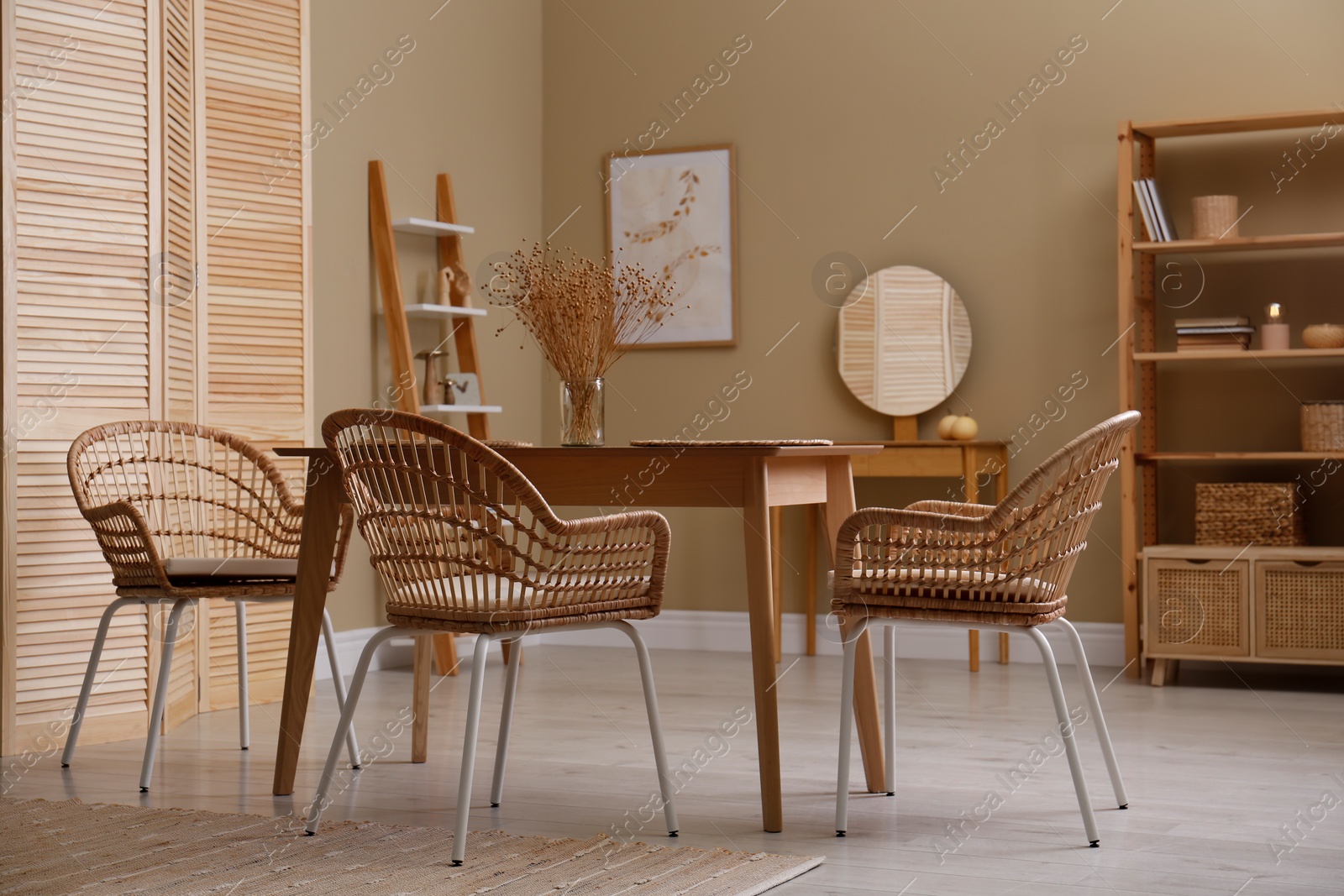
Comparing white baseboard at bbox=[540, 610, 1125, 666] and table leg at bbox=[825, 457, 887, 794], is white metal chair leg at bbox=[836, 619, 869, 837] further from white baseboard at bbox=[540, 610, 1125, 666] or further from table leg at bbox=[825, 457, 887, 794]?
white baseboard at bbox=[540, 610, 1125, 666]

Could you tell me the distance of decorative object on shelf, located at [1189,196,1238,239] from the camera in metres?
4.52

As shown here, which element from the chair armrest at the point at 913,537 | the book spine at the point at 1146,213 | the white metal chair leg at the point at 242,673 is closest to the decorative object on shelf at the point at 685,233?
the book spine at the point at 1146,213

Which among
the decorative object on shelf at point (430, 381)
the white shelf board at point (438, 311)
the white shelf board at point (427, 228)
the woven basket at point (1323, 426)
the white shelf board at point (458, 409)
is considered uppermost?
the white shelf board at point (427, 228)

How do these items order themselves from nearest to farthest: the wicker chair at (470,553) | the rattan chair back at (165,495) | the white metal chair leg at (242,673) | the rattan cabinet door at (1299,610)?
1. the wicker chair at (470,553)
2. the rattan chair back at (165,495)
3. the white metal chair leg at (242,673)
4. the rattan cabinet door at (1299,610)

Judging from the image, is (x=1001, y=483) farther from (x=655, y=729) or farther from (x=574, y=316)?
(x=655, y=729)

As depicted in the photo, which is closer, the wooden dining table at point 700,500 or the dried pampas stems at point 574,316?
the wooden dining table at point 700,500

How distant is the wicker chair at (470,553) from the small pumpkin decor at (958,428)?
2.54 m

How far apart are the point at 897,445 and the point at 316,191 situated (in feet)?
6.93

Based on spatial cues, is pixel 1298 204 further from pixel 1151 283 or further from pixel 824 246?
pixel 824 246

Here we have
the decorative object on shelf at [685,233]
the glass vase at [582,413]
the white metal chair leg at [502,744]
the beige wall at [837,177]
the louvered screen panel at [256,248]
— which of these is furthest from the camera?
the decorative object on shelf at [685,233]

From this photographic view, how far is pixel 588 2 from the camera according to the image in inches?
226

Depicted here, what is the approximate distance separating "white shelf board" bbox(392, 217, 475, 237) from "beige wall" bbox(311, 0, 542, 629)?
0.12ft

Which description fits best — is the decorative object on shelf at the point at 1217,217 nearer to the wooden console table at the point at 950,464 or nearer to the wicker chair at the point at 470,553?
the wooden console table at the point at 950,464

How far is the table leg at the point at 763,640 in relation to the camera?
8.45 feet
